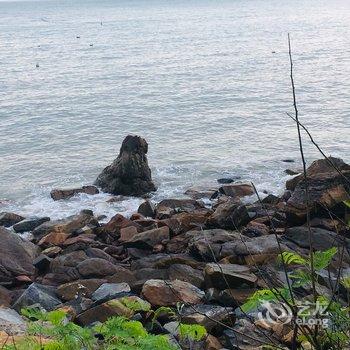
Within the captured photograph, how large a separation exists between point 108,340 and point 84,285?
576cm

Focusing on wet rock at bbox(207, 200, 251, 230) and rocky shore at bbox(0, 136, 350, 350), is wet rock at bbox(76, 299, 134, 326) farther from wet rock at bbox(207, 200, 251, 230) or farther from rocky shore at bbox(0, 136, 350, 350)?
wet rock at bbox(207, 200, 251, 230)

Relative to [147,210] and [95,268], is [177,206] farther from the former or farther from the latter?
[95,268]

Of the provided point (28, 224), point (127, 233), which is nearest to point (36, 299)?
point (127, 233)

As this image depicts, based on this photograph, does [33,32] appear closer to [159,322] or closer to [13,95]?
[13,95]

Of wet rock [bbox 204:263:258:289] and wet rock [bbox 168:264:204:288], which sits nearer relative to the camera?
wet rock [bbox 204:263:258:289]

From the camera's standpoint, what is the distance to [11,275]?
11383mm

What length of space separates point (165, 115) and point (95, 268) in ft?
69.0

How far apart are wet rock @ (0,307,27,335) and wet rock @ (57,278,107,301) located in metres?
2.26

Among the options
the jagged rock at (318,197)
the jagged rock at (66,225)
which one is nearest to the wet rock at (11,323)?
the jagged rock at (318,197)

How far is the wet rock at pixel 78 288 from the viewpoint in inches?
385

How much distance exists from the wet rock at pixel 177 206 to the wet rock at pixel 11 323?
31.1 ft

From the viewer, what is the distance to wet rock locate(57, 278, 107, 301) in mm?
9789

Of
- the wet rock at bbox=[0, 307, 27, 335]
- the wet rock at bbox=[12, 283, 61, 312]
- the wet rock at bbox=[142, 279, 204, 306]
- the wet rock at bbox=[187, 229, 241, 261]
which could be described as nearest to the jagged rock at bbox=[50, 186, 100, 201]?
the wet rock at bbox=[187, 229, 241, 261]

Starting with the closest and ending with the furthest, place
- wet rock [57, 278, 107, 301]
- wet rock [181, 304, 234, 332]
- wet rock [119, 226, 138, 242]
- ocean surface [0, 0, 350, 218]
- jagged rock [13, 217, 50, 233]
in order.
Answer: wet rock [181, 304, 234, 332], wet rock [57, 278, 107, 301], wet rock [119, 226, 138, 242], jagged rock [13, 217, 50, 233], ocean surface [0, 0, 350, 218]
